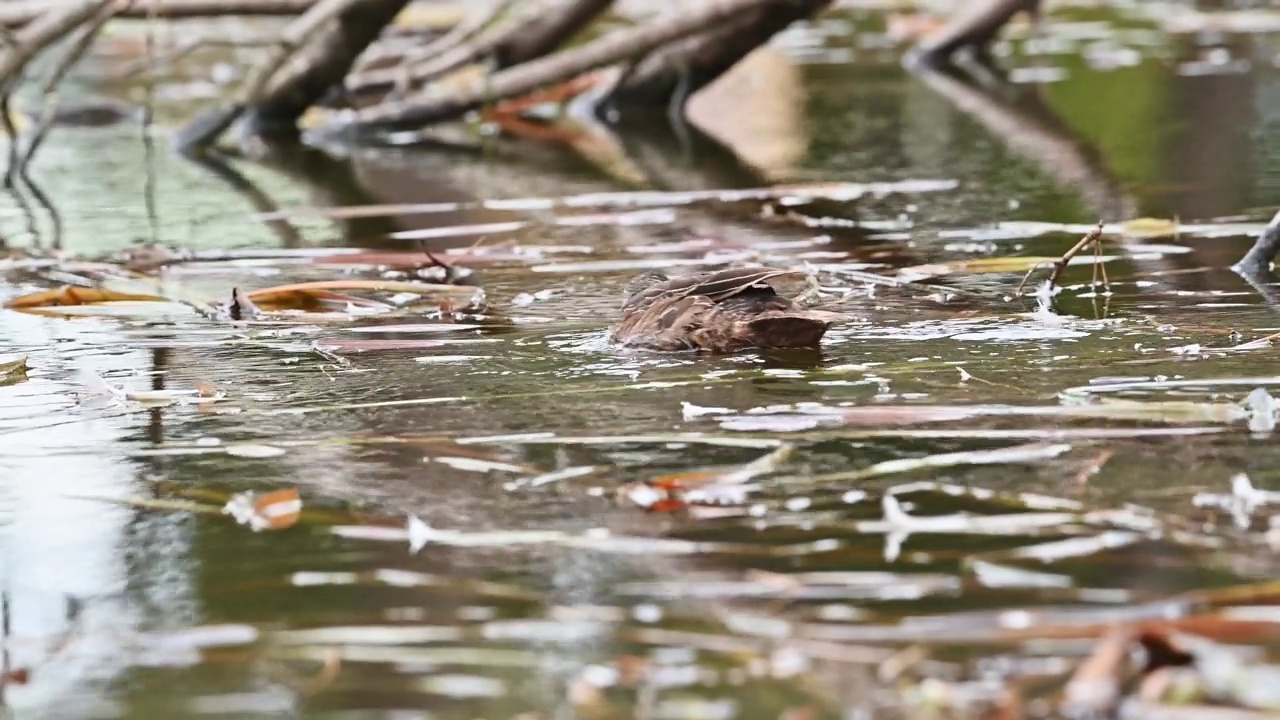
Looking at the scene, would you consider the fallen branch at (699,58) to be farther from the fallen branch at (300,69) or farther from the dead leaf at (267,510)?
the dead leaf at (267,510)

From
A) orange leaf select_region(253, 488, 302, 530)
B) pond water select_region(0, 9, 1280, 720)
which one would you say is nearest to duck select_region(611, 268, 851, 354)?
pond water select_region(0, 9, 1280, 720)

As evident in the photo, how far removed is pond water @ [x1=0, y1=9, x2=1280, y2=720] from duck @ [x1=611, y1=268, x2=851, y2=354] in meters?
0.07

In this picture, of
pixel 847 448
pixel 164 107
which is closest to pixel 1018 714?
pixel 847 448

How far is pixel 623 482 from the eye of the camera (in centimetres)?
338

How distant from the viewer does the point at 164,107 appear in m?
13.6

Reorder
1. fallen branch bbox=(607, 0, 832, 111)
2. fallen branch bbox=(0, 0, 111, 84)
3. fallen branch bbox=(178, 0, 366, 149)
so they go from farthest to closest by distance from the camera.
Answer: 1. fallen branch bbox=(607, 0, 832, 111)
2. fallen branch bbox=(178, 0, 366, 149)
3. fallen branch bbox=(0, 0, 111, 84)

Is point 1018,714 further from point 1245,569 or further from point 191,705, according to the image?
point 191,705

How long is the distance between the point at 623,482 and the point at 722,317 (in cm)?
124

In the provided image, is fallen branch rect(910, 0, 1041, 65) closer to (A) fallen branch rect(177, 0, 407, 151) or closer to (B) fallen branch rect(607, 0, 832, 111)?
(B) fallen branch rect(607, 0, 832, 111)

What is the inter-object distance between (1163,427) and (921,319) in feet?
4.40

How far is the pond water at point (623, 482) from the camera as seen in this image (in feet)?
8.32

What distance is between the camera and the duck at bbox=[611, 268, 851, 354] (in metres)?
4.52

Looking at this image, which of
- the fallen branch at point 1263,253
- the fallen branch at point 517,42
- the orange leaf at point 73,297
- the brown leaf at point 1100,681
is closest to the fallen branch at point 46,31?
the fallen branch at point 517,42

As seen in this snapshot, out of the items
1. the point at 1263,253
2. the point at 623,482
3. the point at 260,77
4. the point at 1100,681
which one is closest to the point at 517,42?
the point at 260,77
